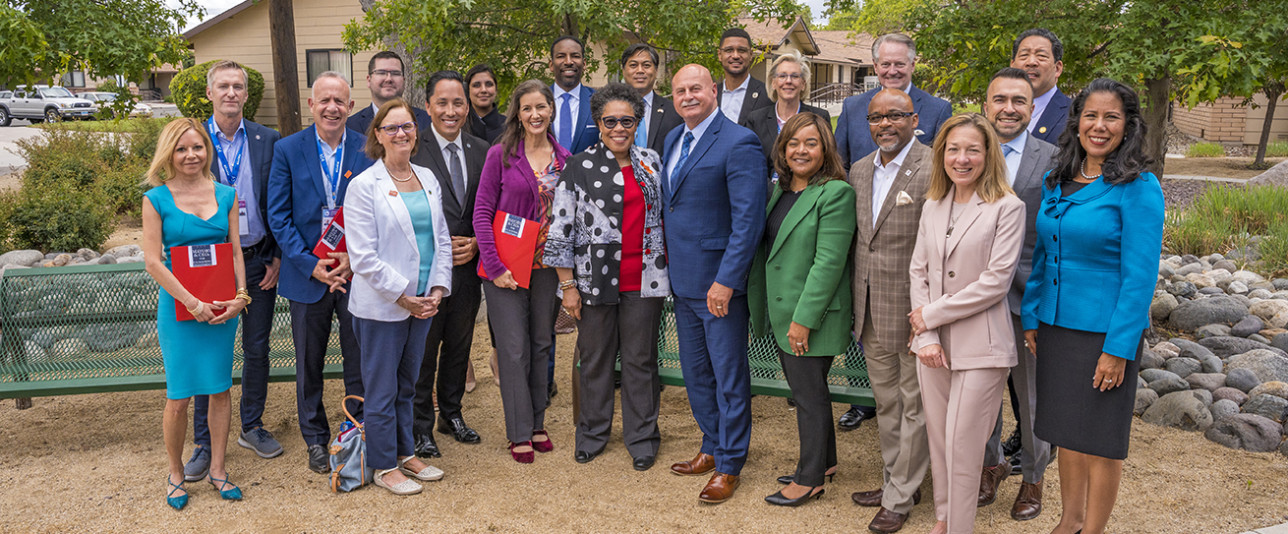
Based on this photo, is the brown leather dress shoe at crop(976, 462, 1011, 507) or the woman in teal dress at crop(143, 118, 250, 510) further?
the brown leather dress shoe at crop(976, 462, 1011, 507)

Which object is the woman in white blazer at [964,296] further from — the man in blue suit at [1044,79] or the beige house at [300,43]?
the beige house at [300,43]

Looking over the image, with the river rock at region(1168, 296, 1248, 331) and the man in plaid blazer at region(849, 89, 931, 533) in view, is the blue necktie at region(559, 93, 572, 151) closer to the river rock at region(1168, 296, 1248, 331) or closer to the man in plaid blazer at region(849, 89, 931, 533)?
the man in plaid blazer at region(849, 89, 931, 533)

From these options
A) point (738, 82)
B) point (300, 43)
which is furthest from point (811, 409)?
point (300, 43)

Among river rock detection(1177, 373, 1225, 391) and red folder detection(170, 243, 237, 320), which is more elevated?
red folder detection(170, 243, 237, 320)

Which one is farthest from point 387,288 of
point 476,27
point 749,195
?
point 476,27

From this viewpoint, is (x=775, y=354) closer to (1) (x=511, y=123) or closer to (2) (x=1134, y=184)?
(1) (x=511, y=123)

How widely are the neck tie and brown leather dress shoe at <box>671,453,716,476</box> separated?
1902 millimetres

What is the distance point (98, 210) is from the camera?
35.3 ft

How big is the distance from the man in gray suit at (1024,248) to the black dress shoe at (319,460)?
344 centimetres

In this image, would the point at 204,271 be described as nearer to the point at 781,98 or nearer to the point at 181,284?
the point at 181,284

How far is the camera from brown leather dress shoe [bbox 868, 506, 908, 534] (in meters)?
4.25

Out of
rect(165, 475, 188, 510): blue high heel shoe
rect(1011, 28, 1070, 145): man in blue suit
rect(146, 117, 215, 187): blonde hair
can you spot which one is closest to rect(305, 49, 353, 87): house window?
rect(146, 117, 215, 187): blonde hair

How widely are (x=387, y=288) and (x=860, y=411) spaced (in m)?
3.07

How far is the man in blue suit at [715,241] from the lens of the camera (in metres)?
4.44
